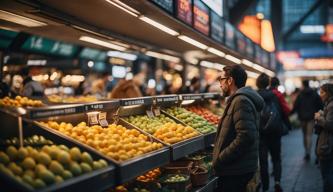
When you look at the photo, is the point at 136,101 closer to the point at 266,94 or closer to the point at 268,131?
the point at 266,94

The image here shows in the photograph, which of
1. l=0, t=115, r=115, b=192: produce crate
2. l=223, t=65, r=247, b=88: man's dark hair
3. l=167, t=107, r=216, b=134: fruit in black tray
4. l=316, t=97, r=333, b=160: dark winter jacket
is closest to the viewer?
l=0, t=115, r=115, b=192: produce crate

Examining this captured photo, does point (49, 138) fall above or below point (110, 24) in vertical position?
below

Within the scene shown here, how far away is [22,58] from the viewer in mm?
15617

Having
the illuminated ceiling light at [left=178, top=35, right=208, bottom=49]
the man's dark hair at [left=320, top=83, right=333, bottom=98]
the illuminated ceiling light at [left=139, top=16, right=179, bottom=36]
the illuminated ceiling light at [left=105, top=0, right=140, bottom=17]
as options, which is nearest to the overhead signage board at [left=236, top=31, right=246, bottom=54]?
the illuminated ceiling light at [left=178, top=35, right=208, bottom=49]

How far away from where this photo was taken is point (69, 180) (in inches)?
152

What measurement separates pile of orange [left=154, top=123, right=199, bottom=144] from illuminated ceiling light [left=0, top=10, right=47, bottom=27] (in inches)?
97.5

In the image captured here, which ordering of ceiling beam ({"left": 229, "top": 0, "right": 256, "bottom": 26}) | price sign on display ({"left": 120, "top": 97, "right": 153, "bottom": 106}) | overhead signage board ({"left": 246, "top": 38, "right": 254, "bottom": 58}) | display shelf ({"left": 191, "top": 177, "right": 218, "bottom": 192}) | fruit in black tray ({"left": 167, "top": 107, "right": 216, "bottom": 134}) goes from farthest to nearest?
ceiling beam ({"left": 229, "top": 0, "right": 256, "bottom": 26}) < overhead signage board ({"left": 246, "top": 38, "right": 254, "bottom": 58}) < fruit in black tray ({"left": 167, "top": 107, "right": 216, "bottom": 134}) < display shelf ({"left": 191, "top": 177, "right": 218, "bottom": 192}) < price sign on display ({"left": 120, "top": 97, "right": 153, "bottom": 106})

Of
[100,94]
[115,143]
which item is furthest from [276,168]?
[100,94]

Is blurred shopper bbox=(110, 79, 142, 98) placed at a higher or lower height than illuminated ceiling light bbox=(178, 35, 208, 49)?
lower

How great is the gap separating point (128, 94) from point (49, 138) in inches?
235

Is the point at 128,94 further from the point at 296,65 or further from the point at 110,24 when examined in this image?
the point at 296,65

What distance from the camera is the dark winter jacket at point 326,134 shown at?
720cm

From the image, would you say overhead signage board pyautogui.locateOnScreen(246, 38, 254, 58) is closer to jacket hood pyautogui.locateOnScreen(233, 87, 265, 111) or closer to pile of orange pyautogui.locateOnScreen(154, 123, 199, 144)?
pile of orange pyautogui.locateOnScreen(154, 123, 199, 144)

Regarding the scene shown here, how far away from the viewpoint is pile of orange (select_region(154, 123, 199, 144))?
6.41 metres
